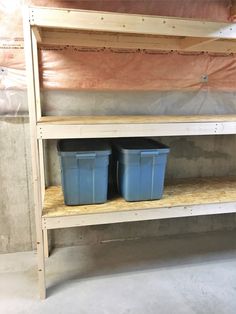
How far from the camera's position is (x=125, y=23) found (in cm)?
168

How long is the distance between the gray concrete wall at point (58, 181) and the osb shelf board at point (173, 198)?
0.19m

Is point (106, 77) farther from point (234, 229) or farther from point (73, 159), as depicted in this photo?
point (234, 229)

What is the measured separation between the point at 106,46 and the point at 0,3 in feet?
2.74

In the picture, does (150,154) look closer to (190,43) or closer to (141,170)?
(141,170)

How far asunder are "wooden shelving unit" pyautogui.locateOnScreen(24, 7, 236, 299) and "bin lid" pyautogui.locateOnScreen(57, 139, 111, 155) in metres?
0.15

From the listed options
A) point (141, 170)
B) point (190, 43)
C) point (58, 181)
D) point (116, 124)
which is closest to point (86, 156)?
point (116, 124)

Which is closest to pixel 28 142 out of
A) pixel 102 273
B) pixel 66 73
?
pixel 66 73

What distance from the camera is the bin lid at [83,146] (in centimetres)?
198

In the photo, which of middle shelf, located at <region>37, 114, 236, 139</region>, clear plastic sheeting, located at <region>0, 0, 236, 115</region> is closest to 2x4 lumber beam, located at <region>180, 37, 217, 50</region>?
clear plastic sheeting, located at <region>0, 0, 236, 115</region>

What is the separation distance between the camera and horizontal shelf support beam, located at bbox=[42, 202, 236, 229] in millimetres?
1926

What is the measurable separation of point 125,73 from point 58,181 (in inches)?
43.1

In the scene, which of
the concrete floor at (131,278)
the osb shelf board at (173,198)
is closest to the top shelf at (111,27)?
the osb shelf board at (173,198)

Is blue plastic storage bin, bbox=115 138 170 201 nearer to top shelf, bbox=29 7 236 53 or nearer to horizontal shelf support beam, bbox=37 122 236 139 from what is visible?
horizontal shelf support beam, bbox=37 122 236 139

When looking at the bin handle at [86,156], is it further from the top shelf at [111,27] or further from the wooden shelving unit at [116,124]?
the top shelf at [111,27]
